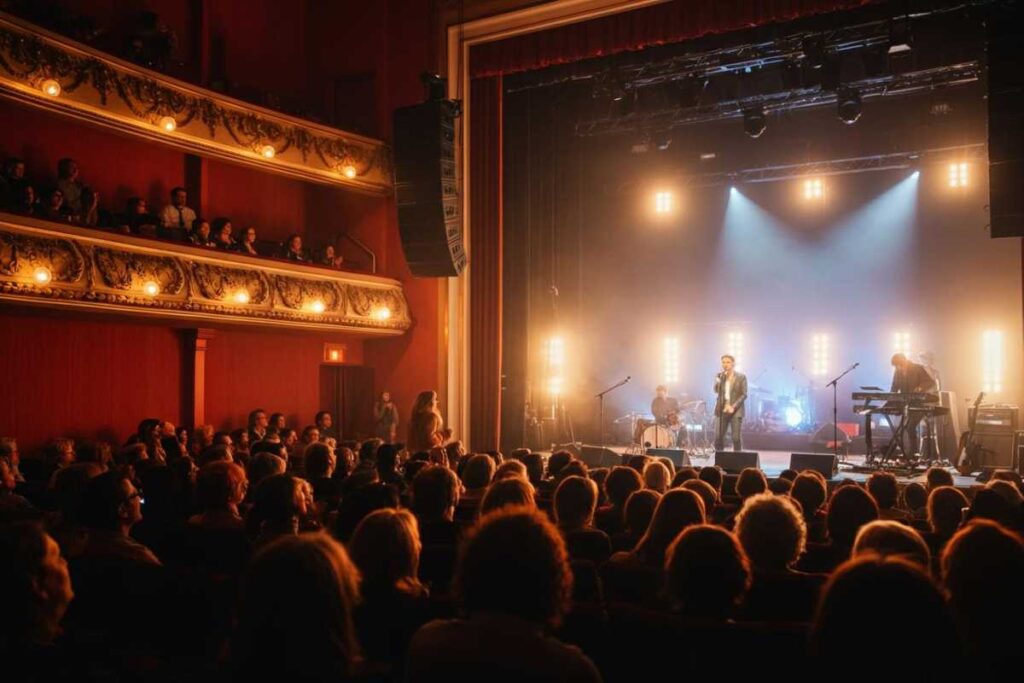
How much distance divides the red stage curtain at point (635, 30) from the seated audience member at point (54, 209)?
275 inches

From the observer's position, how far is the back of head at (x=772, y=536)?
3.49 meters

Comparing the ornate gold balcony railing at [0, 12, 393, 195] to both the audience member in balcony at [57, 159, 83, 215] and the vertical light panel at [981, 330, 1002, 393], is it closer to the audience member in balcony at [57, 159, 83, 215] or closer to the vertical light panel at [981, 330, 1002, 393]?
the audience member in balcony at [57, 159, 83, 215]

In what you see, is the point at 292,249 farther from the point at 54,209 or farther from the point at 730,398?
the point at 730,398

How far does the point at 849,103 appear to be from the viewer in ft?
44.3

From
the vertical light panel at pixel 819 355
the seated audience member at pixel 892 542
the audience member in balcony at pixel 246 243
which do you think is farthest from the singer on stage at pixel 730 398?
the seated audience member at pixel 892 542

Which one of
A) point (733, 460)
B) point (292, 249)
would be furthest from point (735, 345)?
point (292, 249)

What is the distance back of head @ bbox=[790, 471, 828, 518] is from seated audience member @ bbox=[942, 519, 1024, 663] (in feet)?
9.75

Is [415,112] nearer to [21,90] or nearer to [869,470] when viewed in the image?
[21,90]

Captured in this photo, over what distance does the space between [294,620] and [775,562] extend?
2.28m

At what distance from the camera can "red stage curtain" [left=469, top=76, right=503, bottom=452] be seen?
14.7 metres

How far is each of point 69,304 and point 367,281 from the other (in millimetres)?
5184

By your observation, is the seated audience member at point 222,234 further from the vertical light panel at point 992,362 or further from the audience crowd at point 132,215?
the vertical light panel at point 992,362

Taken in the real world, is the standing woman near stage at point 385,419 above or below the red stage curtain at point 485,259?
below

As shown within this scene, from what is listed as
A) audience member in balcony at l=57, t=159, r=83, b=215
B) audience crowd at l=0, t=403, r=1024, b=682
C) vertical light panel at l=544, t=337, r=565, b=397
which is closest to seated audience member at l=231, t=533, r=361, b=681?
audience crowd at l=0, t=403, r=1024, b=682
